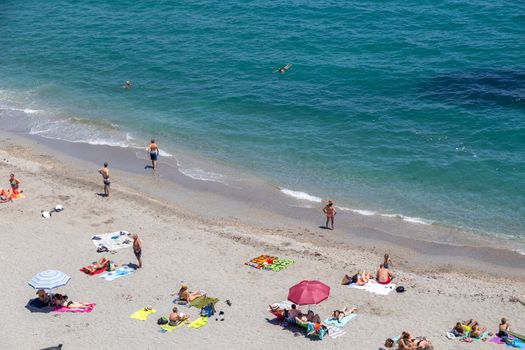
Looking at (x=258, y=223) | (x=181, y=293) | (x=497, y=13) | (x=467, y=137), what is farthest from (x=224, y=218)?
(x=497, y=13)

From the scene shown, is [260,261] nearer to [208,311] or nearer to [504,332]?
[208,311]

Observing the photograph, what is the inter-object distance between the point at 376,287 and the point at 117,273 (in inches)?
380

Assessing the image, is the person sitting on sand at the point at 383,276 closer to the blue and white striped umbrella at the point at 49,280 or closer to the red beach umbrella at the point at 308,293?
the red beach umbrella at the point at 308,293

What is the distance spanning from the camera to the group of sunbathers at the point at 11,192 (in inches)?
1283

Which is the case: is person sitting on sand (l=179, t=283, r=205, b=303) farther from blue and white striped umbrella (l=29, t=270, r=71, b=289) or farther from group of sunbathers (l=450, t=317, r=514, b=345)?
group of sunbathers (l=450, t=317, r=514, b=345)

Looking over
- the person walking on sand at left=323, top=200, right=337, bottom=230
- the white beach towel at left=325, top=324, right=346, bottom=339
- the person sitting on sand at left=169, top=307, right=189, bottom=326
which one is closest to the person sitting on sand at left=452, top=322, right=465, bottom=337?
the white beach towel at left=325, top=324, right=346, bottom=339

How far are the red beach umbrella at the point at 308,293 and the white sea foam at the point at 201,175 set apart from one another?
43.5ft

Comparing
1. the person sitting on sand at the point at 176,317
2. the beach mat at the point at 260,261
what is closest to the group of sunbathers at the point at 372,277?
the beach mat at the point at 260,261

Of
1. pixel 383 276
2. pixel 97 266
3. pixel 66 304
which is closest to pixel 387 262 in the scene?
pixel 383 276

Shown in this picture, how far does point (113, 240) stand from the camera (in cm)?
2897

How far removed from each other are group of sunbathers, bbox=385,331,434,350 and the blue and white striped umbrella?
11.1 metres

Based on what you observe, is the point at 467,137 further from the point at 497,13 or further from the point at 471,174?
the point at 497,13

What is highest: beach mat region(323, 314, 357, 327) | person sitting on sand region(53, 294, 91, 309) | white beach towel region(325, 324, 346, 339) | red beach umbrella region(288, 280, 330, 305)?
red beach umbrella region(288, 280, 330, 305)

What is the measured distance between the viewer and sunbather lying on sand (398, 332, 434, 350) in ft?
70.2
